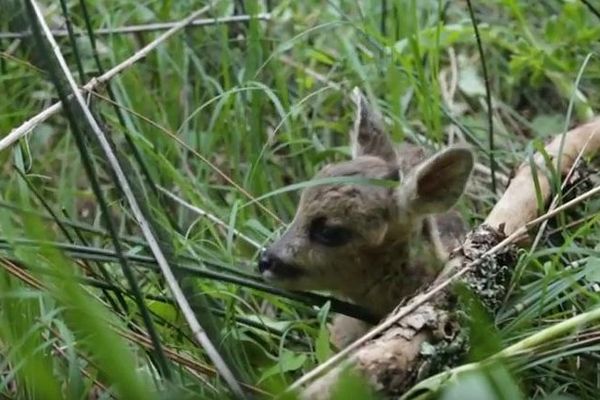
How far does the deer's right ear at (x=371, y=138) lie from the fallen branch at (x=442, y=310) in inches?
11.9

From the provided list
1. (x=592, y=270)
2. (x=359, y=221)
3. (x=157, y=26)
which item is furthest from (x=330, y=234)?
(x=157, y=26)

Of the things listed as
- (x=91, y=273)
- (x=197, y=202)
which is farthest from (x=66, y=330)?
(x=197, y=202)

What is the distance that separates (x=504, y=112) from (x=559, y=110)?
185mm

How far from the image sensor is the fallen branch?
2.25 metres

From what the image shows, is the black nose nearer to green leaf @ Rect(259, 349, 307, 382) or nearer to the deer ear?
green leaf @ Rect(259, 349, 307, 382)

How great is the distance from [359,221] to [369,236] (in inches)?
1.6

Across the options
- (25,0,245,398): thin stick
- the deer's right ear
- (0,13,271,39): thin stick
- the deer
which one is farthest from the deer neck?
(0,13,271,39): thin stick

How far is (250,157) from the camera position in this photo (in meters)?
3.52

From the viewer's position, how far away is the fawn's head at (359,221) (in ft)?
9.41

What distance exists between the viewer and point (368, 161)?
3.00 m

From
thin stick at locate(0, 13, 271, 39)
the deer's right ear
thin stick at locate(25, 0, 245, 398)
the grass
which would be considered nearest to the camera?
thin stick at locate(25, 0, 245, 398)

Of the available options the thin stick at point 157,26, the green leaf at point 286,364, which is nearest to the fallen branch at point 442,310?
the green leaf at point 286,364

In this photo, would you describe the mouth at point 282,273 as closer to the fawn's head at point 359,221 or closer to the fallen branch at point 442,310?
the fawn's head at point 359,221

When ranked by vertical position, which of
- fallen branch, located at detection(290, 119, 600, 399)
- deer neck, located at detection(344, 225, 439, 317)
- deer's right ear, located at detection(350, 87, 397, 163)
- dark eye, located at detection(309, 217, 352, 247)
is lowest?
deer neck, located at detection(344, 225, 439, 317)
